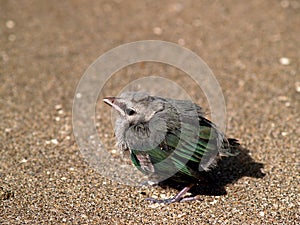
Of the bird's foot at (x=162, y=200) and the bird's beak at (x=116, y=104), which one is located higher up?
the bird's beak at (x=116, y=104)

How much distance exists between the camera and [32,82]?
6.90m

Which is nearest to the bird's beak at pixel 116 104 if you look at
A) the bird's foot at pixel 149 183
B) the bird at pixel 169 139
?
the bird at pixel 169 139

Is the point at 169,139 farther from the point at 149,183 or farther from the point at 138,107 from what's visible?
the point at 149,183

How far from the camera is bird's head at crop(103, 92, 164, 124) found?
4.58 m

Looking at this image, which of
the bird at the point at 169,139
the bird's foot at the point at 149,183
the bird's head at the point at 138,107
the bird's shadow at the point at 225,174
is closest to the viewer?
the bird at the point at 169,139

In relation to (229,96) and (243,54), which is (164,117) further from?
(243,54)

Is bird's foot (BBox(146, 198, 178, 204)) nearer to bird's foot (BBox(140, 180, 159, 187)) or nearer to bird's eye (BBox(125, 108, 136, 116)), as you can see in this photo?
bird's foot (BBox(140, 180, 159, 187))

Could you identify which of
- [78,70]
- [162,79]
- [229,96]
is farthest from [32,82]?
[229,96]

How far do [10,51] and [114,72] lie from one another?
184 cm

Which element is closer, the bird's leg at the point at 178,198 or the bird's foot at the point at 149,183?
the bird's leg at the point at 178,198

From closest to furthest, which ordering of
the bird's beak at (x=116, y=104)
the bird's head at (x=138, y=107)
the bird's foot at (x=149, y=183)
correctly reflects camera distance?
the bird's head at (x=138, y=107)
the bird's beak at (x=116, y=104)
the bird's foot at (x=149, y=183)

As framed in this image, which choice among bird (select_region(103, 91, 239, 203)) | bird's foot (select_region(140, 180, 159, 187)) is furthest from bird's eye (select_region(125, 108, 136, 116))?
bird's foot (select_region(140, 180, 159, 187))

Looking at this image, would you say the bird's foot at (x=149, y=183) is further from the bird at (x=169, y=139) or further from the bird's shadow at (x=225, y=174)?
the bird at (x=169, y=139)

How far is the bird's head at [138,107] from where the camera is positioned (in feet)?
15.0
